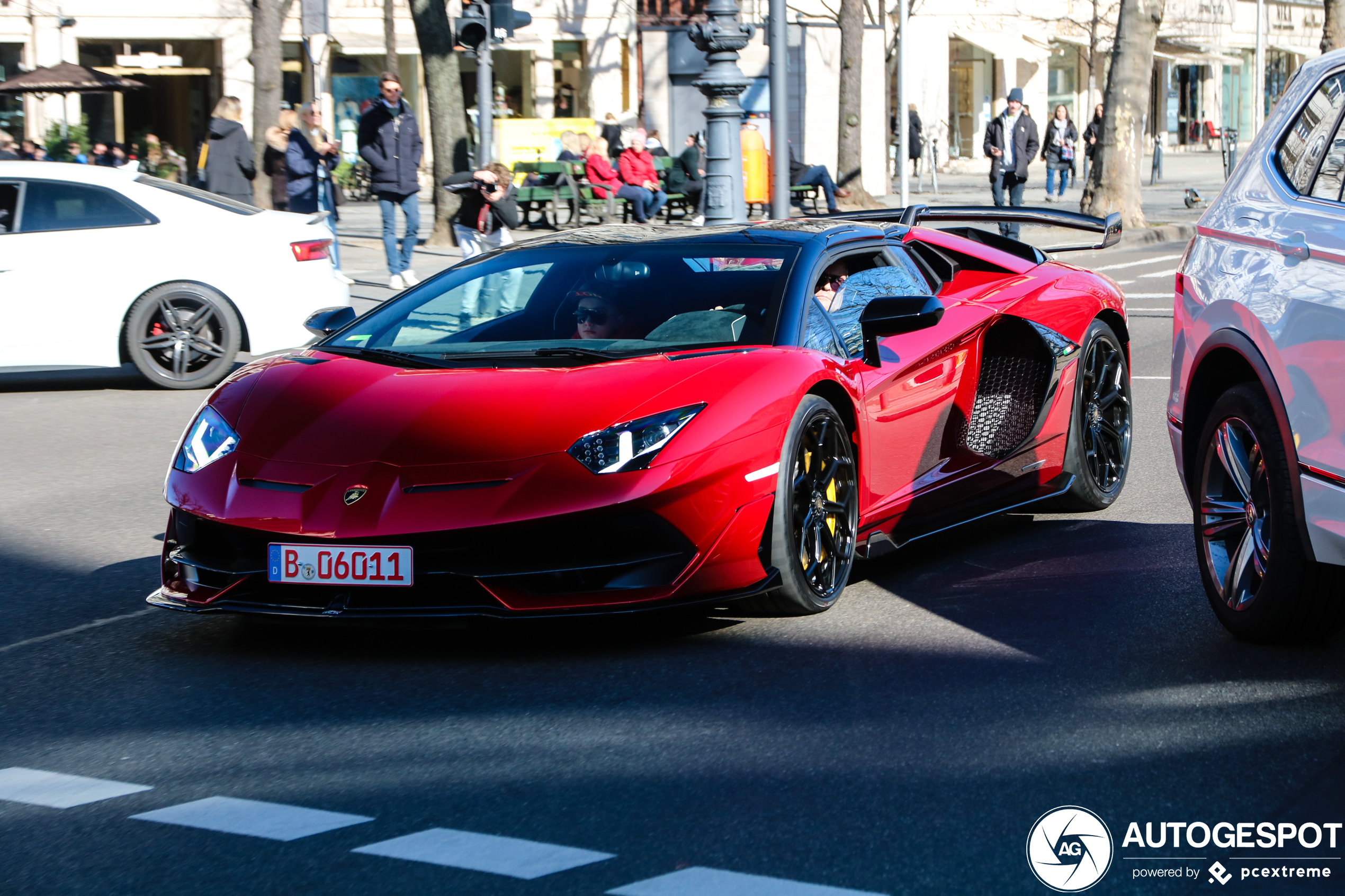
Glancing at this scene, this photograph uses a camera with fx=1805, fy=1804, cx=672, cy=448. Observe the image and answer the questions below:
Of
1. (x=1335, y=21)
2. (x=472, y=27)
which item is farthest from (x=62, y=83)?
(x=1335, y=21)

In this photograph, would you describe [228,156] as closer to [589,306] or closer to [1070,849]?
[589,306]

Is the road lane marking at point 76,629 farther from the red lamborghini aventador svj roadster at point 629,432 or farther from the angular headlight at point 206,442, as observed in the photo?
the angular headlight at point 206,442

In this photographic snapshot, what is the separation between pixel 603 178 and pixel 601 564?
2060cm

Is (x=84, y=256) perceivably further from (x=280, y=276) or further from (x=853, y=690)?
(x=853, y=690)

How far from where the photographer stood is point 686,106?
103ft

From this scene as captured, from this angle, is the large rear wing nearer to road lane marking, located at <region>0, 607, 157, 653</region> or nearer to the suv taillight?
road lane marking, located at <region>0, 607, 157, 653</region>

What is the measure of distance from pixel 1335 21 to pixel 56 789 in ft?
114

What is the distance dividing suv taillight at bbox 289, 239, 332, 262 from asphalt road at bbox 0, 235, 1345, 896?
19.4 ft

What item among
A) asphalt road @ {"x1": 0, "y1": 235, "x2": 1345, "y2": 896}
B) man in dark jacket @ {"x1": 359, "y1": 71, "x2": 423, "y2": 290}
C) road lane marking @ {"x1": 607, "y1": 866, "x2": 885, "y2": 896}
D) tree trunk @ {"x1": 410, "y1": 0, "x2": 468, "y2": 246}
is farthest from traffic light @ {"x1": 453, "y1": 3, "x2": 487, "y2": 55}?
road lane marking @ {"x1": 607, "y1": 866, "x2": 885, "y2": 896}

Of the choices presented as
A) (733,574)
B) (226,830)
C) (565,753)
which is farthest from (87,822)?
(733,574)

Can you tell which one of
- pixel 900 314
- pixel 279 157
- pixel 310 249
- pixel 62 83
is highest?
pixel 62 83

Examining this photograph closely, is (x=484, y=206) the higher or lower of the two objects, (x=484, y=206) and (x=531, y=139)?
the lower

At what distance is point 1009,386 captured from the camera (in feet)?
22.0
